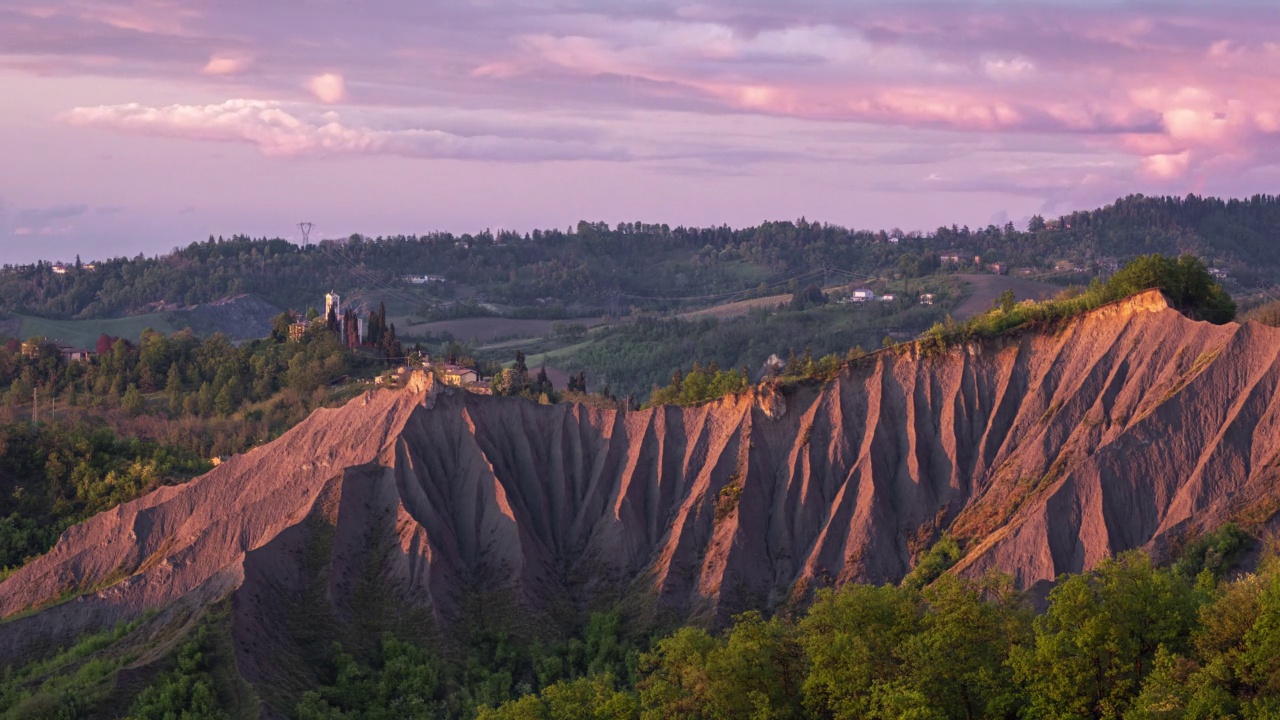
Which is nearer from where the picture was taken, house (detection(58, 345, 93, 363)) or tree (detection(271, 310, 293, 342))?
house (detection(58, 345, 93, 363))

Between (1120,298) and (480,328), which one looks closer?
(1120,298)

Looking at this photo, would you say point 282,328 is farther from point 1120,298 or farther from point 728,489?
point 1120,298

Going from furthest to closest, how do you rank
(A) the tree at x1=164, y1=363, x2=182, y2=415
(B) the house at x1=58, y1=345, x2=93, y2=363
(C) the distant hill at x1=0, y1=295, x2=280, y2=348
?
1. (C) the distant hill at x1=0, y1=295, x2=280, y2=348
2. (B) the house at x1=58, y1=345, x2=93, y2=363
3. (A) the tree at x1=164, y1=363, x2=182, y2=415

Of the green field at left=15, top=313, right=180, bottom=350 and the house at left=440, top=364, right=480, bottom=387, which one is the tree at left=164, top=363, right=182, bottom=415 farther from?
the green field at left=15, top=313, right=180, bottom=350

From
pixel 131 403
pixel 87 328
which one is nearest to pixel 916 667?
pixel 131 403

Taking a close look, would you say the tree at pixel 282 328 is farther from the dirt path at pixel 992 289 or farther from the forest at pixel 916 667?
the forest at pixel 916 667

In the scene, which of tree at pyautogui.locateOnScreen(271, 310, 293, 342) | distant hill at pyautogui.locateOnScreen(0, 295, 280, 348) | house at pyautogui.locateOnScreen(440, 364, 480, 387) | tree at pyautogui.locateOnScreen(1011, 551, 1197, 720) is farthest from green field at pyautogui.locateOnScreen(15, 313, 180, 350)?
tree at pyautogui.locateOnScreen(1011, 551, 1197, 720)

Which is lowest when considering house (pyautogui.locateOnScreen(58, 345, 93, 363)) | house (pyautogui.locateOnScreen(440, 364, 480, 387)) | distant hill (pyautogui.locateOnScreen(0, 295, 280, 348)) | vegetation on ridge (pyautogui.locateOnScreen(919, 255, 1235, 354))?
distant hill (pyautogui.locateOnScreen(0, 295, 280, 348))
